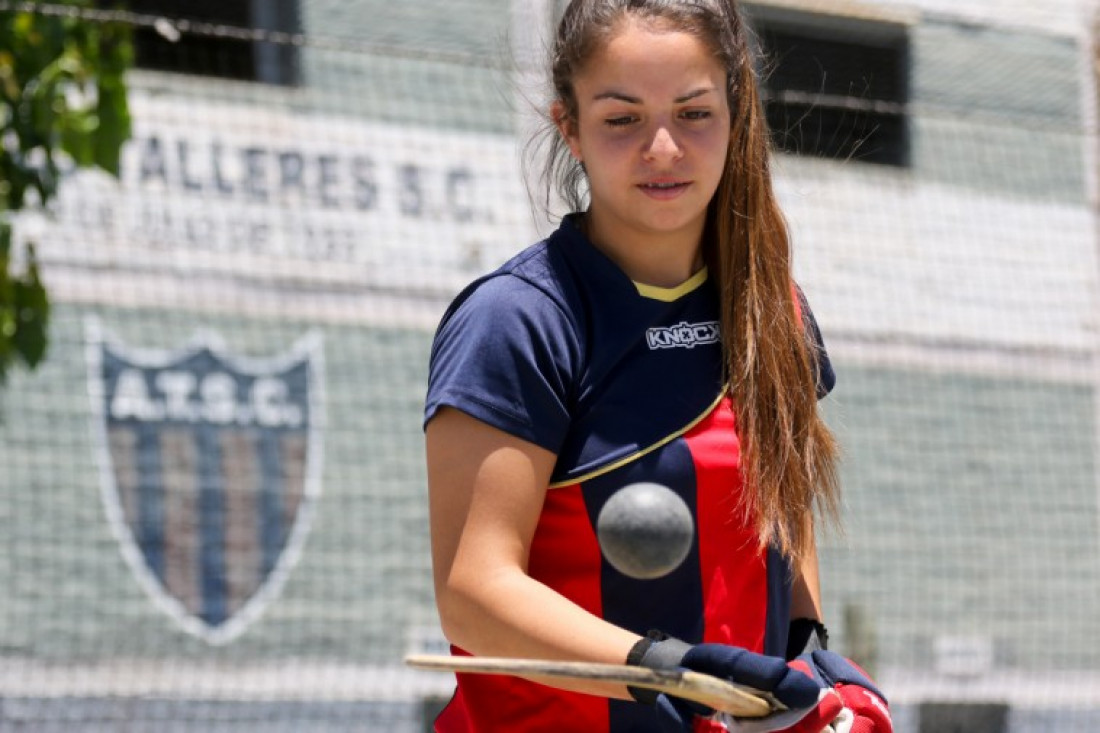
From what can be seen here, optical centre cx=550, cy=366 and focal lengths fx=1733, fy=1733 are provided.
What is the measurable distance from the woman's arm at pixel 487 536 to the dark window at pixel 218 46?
7303mm

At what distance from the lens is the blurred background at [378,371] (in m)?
8.32

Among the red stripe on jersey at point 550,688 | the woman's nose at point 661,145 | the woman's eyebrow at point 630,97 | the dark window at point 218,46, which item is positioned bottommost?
the red stripe on jersey at point 550,688

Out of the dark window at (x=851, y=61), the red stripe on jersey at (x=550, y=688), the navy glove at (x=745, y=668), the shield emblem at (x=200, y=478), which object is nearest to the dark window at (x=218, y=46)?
the shield emblem at (x=200, y=478)

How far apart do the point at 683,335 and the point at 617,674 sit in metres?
0.62

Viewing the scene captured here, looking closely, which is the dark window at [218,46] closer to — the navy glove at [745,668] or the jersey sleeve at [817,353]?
the jersey sleeve at [817,353]

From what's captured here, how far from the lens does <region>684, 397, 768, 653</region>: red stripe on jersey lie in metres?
1.99

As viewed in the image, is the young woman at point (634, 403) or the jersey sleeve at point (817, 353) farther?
the jersey sleeve at point (817, 353)

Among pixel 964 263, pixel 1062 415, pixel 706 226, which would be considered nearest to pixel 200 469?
pixel 964 263

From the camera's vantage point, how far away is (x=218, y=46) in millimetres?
9273

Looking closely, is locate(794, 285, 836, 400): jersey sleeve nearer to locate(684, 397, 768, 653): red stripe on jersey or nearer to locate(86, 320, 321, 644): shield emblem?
locate(684, 397, 768, 653): red stripe on jersey

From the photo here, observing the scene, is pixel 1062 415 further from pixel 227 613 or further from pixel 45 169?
pixel 45 169

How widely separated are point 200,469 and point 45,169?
13.0ft

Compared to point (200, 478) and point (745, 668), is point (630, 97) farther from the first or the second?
point (200, 478)

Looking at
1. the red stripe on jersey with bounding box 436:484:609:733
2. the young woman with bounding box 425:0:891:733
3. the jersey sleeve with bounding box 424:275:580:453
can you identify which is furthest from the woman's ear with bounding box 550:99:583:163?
the red stripe on jersey with bounding box 436:484:609:733
